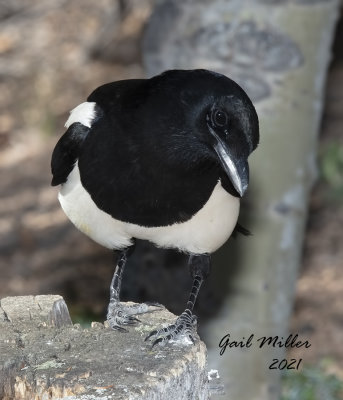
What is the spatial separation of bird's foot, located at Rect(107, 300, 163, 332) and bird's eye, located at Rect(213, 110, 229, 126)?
770mm

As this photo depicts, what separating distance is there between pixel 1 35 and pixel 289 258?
553 centimetres

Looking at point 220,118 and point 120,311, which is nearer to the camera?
point 220,118

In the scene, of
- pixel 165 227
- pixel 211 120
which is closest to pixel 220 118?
pixel 211 120

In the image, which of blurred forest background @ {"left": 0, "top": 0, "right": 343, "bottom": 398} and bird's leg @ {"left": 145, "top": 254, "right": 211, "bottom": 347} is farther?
blurred forest background @ {"left": 0, "top": 0, "right": 343, "bottom": 398}

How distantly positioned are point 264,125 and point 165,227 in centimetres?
122

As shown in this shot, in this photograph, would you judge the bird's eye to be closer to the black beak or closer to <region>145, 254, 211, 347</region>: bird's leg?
the black beak

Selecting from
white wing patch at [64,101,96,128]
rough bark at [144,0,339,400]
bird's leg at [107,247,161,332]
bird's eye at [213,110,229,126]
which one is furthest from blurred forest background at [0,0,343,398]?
bird's eye at [213,110,229,126]

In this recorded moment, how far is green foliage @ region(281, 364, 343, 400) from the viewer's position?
5.54 m

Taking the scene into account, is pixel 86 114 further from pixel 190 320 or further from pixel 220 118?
pixel 190 320

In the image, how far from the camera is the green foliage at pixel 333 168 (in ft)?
24.2

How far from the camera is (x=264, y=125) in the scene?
4742 millimetres

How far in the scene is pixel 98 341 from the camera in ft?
10.3

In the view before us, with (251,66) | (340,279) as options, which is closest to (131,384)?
(251,66)

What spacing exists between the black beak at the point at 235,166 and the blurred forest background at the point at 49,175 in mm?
2022
